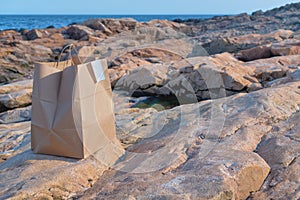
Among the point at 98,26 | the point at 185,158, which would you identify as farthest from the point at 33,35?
the point at 185,158

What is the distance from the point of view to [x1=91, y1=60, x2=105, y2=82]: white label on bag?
2.61 meters

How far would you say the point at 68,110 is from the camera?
8.20 ft

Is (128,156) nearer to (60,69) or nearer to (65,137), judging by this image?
(65,137)

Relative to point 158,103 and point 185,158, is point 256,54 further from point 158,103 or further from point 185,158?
point 185,158

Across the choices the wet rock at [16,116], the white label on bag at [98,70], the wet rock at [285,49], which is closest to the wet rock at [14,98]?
the wet rock at [16,116]

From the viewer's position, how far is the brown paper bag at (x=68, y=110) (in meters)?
2.51

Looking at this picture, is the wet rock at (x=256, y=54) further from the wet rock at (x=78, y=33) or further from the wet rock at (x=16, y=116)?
the wet rock at (x=78, y=33)

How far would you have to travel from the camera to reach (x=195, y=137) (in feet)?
9.49

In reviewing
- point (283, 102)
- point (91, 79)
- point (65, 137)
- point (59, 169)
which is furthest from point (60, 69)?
point (283, 102)

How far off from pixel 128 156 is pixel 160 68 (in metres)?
5.49

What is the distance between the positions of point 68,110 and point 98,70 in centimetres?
43

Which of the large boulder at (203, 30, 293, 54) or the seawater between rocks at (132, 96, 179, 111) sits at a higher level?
the large boulder at (203, 30, 293, 54)

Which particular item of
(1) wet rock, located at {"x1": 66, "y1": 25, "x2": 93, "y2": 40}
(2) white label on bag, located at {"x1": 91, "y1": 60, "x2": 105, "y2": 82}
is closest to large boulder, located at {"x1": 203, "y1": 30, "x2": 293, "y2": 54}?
(1) wet rock, located at {"x1": 66, "y1": 25, "x2": 93, "y2": 40}

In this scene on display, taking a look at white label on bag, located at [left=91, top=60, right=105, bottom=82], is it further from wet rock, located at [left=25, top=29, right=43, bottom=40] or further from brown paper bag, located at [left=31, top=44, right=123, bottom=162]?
wet rock, located at [left=25, top=29, right=43, bottom=40]
